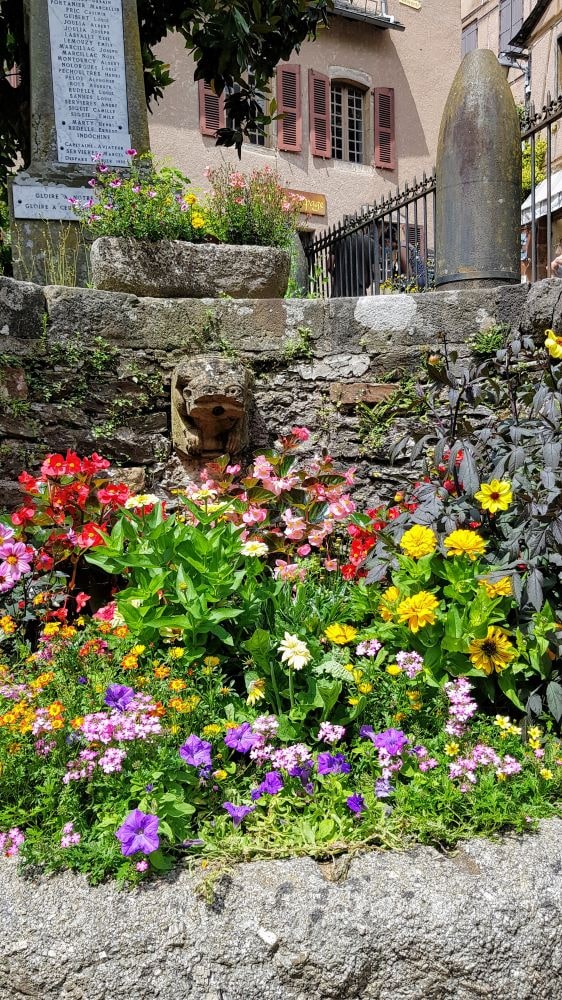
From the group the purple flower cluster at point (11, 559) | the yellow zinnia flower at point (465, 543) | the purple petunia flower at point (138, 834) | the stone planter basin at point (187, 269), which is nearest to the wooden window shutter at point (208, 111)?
the stone planter basin at point (187, 269)

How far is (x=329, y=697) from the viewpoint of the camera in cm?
214

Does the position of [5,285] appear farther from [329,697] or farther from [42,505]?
[329,697]

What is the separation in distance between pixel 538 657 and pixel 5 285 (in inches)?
105

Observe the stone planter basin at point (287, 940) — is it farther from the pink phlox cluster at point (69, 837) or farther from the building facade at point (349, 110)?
the building facade at point (349, 110)

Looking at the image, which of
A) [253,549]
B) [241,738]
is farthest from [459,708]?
[253,549]

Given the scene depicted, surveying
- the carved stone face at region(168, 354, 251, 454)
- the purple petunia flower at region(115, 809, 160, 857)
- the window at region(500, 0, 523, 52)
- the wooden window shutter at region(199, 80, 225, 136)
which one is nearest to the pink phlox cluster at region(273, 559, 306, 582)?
the carved stone face at region(168, 354, 251, 454)

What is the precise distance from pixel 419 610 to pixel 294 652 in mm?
395

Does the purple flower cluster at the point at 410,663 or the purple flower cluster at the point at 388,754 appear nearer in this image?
the purple flower cluster at the point at 388,754

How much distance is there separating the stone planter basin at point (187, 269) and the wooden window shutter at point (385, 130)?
12946 millimetres

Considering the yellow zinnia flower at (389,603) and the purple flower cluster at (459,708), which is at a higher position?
the yellow zinnia flower at (389,603)

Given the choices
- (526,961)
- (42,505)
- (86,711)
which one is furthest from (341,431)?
(526,961)

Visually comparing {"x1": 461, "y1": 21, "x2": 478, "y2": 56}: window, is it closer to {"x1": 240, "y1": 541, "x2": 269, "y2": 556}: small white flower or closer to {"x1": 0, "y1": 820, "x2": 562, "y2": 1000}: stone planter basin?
{"x1": 240, "y1": 541, "x2": 269, "y2": 556}: small white flower

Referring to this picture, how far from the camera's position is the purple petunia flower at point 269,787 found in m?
1.98

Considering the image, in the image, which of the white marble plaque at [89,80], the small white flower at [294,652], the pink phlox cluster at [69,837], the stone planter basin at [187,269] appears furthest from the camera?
Answer: the white marble plaque at [89,80]
